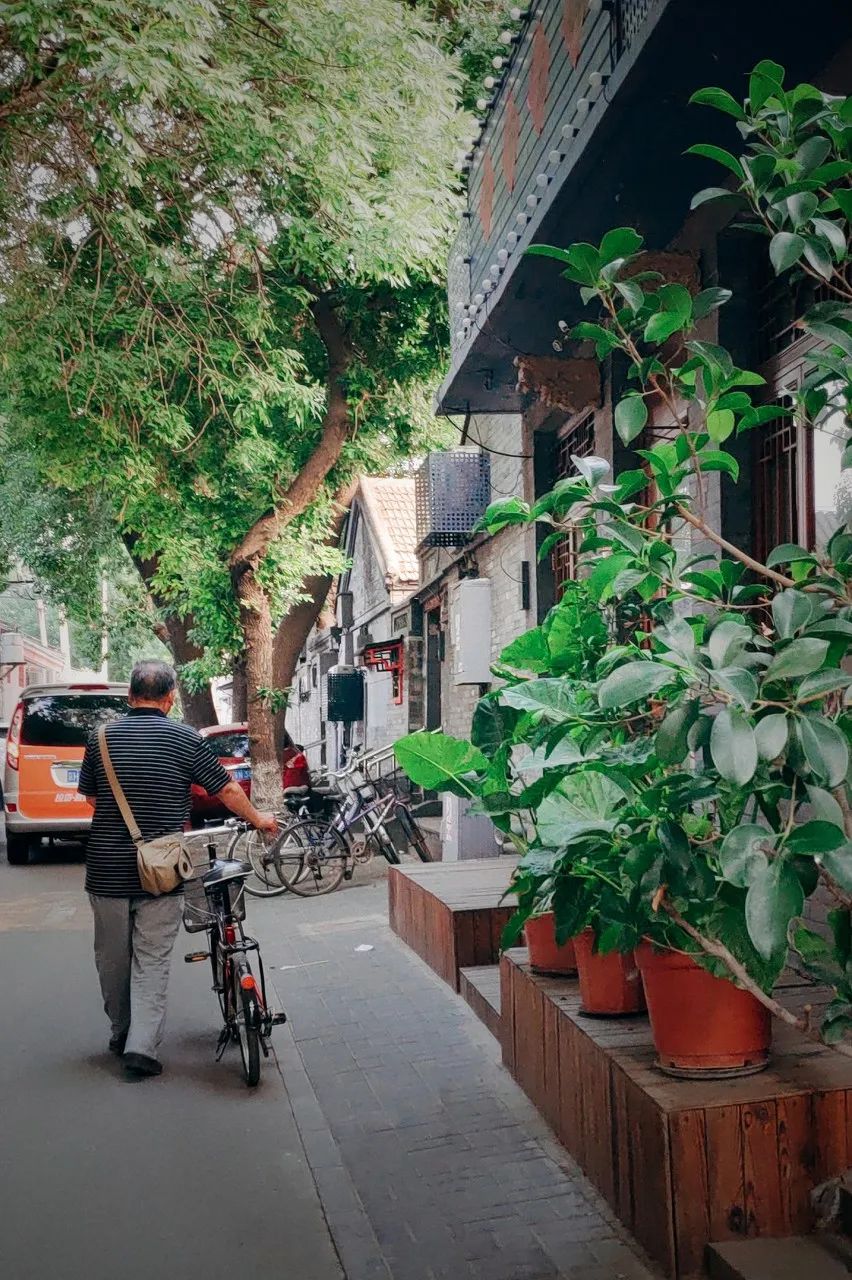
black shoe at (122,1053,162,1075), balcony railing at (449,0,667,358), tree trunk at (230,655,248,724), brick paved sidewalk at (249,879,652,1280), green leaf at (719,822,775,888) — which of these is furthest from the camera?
tree trunk at (230,655,248,724)

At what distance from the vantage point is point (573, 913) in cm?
361

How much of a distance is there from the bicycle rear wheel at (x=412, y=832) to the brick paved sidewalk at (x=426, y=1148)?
466cm

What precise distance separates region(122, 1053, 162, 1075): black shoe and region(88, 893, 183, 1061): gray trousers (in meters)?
0.02

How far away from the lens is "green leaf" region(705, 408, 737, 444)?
315 cm

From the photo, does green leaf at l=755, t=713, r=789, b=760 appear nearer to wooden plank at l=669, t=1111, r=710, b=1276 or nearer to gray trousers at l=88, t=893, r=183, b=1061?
wooden plank at l=669, t=1111, r=710, b=1276

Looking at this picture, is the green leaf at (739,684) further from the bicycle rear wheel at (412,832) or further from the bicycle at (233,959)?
the bicycle rear wheel at (412,832)

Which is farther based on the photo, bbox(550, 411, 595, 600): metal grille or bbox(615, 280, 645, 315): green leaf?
bbox(550, 411, 595, 600): metal grille

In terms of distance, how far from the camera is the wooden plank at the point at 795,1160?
3.38m

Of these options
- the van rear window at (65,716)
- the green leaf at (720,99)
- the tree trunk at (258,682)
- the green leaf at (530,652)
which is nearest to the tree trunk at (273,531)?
the tree trunk at (258,682)

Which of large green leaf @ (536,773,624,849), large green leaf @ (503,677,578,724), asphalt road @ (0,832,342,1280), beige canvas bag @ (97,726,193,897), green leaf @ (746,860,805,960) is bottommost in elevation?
asphalt road @ (0,832,342,1280)

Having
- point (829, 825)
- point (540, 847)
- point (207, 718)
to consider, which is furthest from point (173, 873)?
point (207, 718)

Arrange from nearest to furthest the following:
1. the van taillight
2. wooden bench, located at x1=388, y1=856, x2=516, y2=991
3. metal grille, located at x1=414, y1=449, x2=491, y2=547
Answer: wooden bench, located at x1=388, y1=856, x2=516, y2=991, metal grille, located at x1=414, y1=449, x2=491, y2=547, the van taillight

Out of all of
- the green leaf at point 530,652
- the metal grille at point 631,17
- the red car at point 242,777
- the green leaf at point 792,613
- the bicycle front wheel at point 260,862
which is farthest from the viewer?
the red car at point 242,777

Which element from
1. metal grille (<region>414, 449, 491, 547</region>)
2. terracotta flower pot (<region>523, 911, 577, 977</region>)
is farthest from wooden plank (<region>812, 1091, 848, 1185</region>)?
metal grille (<region>414, 449, 491, 547</region>)
